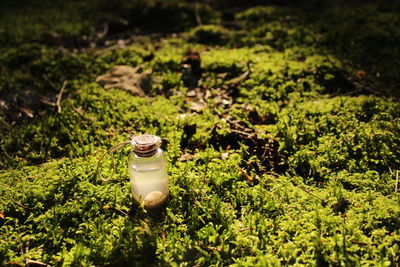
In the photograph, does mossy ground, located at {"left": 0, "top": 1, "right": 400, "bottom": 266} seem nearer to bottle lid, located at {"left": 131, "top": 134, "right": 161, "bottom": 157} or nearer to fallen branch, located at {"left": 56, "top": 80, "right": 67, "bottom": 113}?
fallen branch, located at {"left": 56, "top": 80, "right": 67, "bottom": 113}

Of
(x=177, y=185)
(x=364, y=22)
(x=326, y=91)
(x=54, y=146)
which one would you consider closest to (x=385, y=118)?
(x=326, y=91)

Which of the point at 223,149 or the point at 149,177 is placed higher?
the point at 149,177

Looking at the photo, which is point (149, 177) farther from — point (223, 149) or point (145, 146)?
point (223, 149)

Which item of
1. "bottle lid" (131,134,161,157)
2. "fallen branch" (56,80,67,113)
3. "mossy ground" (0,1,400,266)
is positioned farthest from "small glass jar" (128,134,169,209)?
"fallen branch" (56,80,67,113)

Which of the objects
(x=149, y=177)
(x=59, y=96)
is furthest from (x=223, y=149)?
(x=59, y=96)

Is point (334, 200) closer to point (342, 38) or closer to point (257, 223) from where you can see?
point (257, 223)

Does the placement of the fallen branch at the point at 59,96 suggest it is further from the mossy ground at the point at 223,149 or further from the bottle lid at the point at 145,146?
the bottle lid at the point at 145,146
